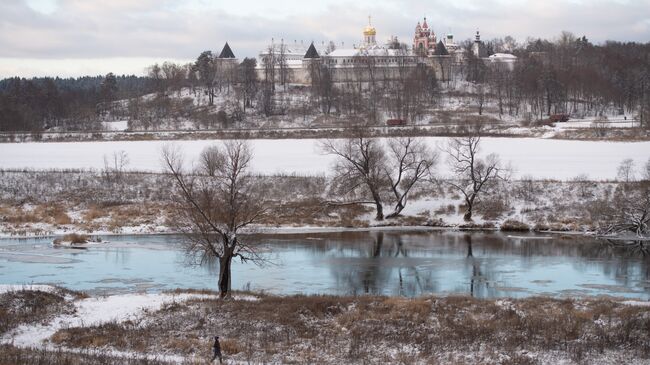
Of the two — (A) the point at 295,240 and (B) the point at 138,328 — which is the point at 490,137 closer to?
(A) the point at 295,240

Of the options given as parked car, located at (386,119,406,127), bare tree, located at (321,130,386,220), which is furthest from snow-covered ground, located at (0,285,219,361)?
parked car, located at (386,119,406,127)

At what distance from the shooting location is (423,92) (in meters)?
89.3

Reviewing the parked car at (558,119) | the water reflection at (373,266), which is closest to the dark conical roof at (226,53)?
the parked car at (558,119)

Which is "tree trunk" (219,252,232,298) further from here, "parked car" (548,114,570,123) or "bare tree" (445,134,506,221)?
"parked car" (548,114,570,123)

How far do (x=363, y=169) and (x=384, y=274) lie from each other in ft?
44.0

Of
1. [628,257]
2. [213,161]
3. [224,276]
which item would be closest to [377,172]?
[213,161]

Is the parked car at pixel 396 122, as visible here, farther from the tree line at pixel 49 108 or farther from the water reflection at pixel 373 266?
the water reflection at pixel 373 266

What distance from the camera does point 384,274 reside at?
25.6 meters

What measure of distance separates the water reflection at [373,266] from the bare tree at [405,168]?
5016 millimetres

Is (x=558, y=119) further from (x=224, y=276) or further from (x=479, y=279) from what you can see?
(x=224, y=276)

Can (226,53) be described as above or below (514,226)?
above

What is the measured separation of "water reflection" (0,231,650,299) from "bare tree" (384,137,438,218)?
5016 millimetres

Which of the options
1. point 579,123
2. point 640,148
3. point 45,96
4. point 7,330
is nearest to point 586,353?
point 7,330

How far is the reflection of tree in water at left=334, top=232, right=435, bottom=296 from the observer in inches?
913
